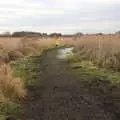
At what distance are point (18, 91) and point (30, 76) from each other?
6.88 m

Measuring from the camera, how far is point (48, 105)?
12.8 metres

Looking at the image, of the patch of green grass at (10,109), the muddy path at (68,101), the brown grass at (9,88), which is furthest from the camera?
the brown grass at (9,88)

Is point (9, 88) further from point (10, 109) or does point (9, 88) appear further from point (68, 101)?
point (68, 101)

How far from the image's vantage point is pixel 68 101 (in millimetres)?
13477

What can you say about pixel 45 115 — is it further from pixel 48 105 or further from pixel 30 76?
pixel 30 76

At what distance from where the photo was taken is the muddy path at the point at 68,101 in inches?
443

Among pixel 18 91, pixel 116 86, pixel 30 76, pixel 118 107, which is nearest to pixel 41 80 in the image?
pixel 30 76

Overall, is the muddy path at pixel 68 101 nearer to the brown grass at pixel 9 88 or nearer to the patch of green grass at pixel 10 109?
the patch of green grass at pixel 10 109

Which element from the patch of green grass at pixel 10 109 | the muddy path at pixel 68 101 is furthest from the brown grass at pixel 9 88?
the patch of green grass at pixel 10 109

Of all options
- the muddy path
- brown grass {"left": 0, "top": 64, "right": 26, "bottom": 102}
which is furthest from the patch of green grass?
brown grass {"left": 0, "top": 64, "right": 26, "bottom": 102}

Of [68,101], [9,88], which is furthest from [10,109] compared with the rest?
[68,101]

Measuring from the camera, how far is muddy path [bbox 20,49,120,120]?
11.2 metres

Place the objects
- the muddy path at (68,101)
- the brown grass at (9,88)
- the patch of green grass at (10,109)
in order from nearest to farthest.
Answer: the muddy path at (68,101)
the patch of green grass at (10,109)
the brown grass at (9,88)

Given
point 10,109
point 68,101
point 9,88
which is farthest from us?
point 68,101
